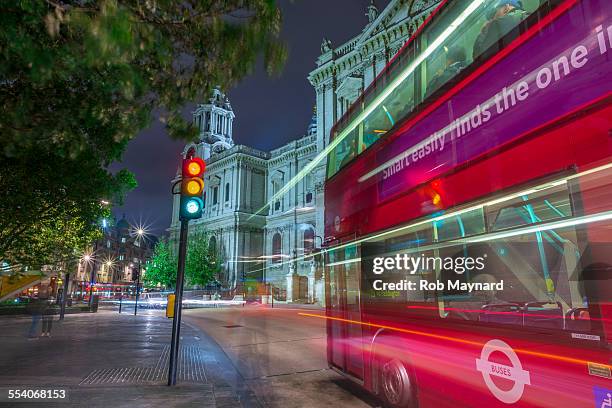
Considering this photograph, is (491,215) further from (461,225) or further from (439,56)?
(439,56)

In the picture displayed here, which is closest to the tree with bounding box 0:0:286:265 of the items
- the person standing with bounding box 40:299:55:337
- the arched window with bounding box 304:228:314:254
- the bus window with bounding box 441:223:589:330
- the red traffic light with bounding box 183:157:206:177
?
the red traffic light with bounding box 183:157:206:177

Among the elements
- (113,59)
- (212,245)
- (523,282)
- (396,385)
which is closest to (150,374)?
(396,385)

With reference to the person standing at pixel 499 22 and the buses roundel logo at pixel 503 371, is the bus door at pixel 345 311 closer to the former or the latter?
the buses roundel logo at pixel 503 371

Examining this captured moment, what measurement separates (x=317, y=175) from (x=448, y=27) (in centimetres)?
2789

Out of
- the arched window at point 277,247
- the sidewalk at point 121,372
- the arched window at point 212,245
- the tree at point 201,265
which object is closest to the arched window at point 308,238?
the arched window at point 277,247

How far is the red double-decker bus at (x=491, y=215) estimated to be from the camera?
109 inches

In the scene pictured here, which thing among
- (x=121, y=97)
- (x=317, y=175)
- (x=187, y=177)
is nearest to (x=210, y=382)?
(x=187, y=177)

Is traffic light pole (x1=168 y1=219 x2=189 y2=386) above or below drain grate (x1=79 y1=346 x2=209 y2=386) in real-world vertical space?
above

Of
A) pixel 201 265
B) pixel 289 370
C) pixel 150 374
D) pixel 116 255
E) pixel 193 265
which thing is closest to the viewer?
pixel 150 374

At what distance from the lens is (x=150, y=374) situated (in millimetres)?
6844

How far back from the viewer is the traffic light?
6.28m

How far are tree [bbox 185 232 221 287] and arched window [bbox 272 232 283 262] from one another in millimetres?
7670

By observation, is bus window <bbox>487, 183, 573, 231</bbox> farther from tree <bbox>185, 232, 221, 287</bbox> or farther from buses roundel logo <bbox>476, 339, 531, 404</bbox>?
tree <bbox>185, 232, 221, 287</bbox>

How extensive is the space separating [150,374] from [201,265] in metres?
45.0
